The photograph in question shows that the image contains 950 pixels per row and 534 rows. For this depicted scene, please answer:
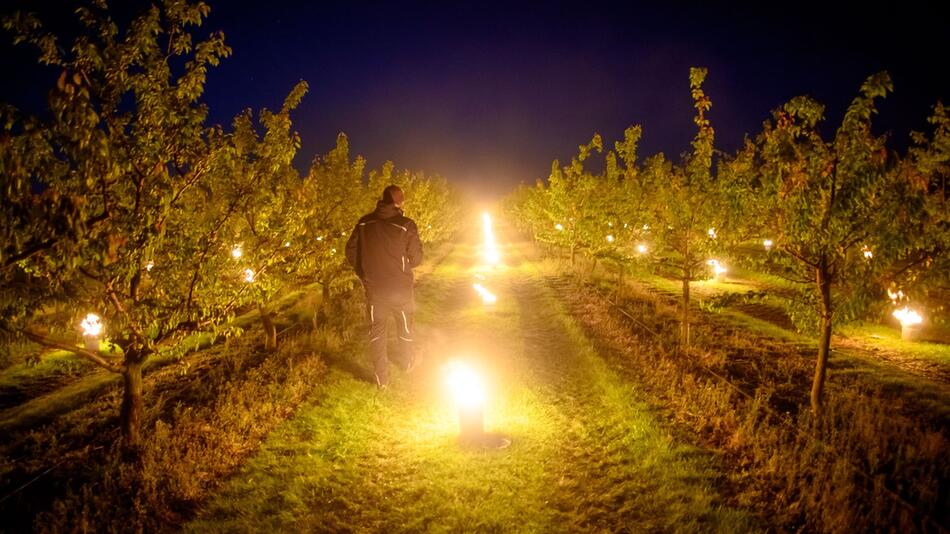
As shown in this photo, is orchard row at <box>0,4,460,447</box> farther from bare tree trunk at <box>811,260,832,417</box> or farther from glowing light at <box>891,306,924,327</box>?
glowing light at <box>891,306,924,327</box>

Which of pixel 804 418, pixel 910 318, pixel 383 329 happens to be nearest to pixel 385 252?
pixel 383 329

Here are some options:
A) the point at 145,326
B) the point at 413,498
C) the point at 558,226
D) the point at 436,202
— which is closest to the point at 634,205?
the point at 558,226

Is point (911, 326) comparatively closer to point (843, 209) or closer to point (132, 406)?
point (843, 209)

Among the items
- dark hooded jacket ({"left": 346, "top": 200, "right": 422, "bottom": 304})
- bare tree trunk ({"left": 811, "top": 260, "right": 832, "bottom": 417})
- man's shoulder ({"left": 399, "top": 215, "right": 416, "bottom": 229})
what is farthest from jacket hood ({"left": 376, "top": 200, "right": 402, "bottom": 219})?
bare tree trunk ({"left": 811, "top": 260, "right": 832, "bottom": 417})

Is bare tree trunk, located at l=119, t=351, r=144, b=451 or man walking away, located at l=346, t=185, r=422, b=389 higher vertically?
man walking away, located at l=346, t=185, r=422, b=389

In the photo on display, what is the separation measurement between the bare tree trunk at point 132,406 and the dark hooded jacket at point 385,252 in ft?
Answer: 11.1

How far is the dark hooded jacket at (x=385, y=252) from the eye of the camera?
802 cm

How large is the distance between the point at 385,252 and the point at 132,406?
13.8 ft

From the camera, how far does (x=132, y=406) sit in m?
6.07

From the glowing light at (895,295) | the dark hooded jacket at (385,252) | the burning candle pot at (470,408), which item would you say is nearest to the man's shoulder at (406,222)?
the dark hooded jacket at (385,252)

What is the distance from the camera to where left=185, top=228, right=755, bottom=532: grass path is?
5.19 meters

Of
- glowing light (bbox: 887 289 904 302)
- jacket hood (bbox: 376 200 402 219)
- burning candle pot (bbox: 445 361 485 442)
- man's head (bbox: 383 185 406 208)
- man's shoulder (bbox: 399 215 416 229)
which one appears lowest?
burning candle pot (bbox: 445 361 485 442)

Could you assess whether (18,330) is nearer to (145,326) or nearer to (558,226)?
(145,326)

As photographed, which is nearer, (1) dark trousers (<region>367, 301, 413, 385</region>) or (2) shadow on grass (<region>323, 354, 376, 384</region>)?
(1) dark trousers (<region>367, 301, 413, 385</region>)
